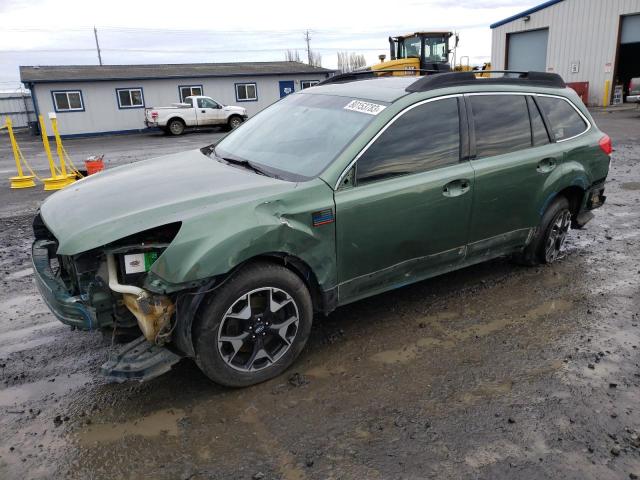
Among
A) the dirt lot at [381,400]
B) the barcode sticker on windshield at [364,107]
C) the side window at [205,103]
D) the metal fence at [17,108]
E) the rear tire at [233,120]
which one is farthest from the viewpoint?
the metal fence at [17,108]

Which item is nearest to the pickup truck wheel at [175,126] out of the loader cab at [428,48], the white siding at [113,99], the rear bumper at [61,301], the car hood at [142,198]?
the white siding at [113,99]

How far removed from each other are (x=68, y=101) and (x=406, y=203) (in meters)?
27.2

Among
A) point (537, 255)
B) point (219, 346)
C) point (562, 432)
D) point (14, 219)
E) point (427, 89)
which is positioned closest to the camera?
point (562, 432)

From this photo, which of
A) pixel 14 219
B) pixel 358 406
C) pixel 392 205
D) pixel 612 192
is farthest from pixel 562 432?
pixel 14 219

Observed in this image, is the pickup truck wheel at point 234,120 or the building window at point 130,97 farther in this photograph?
the building window at point 130,97

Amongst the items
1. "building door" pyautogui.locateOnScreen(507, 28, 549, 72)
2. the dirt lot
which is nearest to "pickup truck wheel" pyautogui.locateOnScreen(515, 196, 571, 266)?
the dirt lot

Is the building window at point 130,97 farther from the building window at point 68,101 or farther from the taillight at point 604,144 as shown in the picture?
the taillight at point 604,144

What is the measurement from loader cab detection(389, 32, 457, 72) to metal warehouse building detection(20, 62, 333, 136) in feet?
33.5

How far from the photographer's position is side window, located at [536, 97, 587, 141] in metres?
4.61

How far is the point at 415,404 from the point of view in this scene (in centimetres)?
305

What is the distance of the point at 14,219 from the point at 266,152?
566 centimetres

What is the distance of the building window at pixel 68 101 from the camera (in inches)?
1021

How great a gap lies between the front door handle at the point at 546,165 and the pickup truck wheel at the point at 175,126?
21.5 m

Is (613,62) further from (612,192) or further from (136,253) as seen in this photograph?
(136,253)
